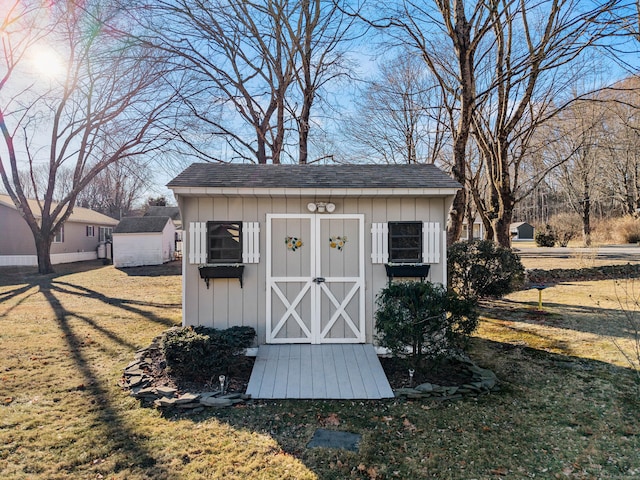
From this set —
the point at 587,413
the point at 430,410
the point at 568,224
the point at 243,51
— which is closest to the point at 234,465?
the point at 430,410

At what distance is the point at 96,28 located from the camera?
38.8ft

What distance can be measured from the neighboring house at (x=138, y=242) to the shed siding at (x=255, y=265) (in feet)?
54.3

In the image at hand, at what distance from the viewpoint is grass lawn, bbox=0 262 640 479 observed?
9.34 ft

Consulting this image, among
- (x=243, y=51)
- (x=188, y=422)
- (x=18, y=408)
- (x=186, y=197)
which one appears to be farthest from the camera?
(x=243, y=51)

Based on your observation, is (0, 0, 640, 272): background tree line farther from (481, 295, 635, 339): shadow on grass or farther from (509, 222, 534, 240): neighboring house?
(509, 222, 534, 240): neighboring house

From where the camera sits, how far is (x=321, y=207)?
17.6 feet

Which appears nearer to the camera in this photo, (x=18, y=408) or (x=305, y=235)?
(x=18, y=408)

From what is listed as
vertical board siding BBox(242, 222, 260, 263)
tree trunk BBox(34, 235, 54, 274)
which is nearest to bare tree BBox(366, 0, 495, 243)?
vertical board siding BBox(242, 222, 260, 263)

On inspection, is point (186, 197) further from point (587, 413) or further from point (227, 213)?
point (587, 413)

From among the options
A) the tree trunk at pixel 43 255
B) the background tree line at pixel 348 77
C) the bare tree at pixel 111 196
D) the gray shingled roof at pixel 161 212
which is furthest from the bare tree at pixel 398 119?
the bare tree at pixel 111 196

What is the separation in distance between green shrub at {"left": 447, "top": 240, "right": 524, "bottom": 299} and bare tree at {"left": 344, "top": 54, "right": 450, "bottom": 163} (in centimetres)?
795

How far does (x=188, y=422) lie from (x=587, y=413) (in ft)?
13.6

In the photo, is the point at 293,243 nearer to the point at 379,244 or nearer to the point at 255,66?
the point at 379,244

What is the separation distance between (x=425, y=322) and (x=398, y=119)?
50.1 feet
